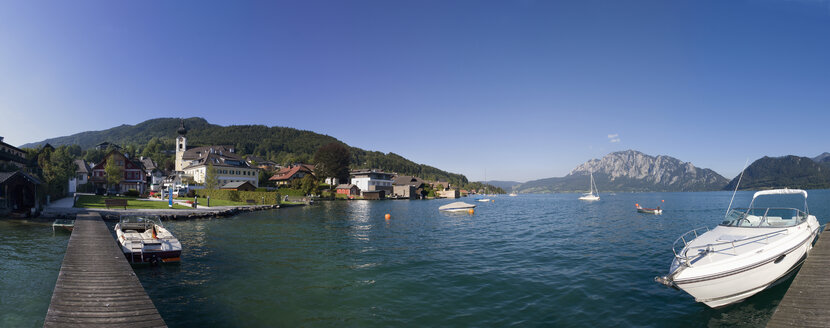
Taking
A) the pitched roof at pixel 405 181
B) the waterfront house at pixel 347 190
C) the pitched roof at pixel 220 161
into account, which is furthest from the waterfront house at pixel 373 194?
the pitched roof at pixel 220 161

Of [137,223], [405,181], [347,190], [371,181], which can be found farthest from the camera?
[405,181]

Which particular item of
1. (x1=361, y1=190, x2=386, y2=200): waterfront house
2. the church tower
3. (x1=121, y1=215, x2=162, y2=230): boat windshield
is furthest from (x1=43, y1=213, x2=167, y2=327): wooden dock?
the church tower

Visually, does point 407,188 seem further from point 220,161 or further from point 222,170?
point 220,161

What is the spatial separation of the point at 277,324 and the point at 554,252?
17624 mm

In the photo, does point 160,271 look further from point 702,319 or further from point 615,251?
point 615,251

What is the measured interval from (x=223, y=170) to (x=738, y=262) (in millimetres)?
96541

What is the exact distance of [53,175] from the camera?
161 ft

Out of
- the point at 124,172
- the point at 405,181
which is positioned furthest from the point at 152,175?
the point at 405,181

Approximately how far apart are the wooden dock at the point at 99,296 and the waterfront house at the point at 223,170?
72832 millimetres

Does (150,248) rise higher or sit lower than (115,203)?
lower

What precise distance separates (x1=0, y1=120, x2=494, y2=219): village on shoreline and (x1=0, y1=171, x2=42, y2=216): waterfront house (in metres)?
0.06

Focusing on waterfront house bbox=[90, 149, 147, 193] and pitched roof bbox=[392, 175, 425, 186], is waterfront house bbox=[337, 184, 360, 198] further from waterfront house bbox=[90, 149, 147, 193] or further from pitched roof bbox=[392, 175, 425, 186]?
waterfront house bbox=[90, 149, 147, 193]

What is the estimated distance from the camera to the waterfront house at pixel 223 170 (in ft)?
277

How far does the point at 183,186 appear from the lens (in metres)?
69.3
